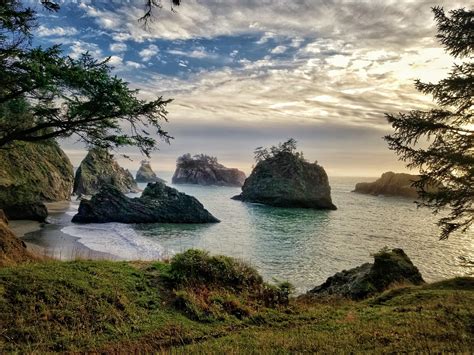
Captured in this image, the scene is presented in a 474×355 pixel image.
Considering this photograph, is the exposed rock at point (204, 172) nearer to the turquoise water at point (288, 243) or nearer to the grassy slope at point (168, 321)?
the turquoise water at point (288, 243)

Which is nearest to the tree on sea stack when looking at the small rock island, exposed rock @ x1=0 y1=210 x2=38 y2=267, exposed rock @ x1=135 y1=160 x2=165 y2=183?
exposed rock @ x1=0 y1=210 x2=38 y2=267

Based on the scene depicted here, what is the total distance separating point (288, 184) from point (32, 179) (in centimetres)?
5713

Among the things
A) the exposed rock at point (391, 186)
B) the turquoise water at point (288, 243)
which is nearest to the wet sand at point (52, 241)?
the turquoise water at point (288, 243)

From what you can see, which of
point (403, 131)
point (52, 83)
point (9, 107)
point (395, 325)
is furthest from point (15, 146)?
point (403, 131)

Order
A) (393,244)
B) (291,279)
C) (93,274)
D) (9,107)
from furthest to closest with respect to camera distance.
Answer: (393,244) < (291,279) < (93,274) < (9,107)

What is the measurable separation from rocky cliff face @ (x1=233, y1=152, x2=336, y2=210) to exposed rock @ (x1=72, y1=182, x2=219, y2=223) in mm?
36078

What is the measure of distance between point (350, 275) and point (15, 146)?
639 inches

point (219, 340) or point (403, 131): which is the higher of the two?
point (403, 131)

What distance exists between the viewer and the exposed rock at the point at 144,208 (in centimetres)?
4434

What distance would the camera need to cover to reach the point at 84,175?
270 ft

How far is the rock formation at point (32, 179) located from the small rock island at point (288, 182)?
4728 cm

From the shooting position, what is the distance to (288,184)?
8612cm

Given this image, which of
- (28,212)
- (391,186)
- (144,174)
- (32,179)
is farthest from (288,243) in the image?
(144,174)

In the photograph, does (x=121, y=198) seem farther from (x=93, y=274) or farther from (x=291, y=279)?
(x=93, y=274)
